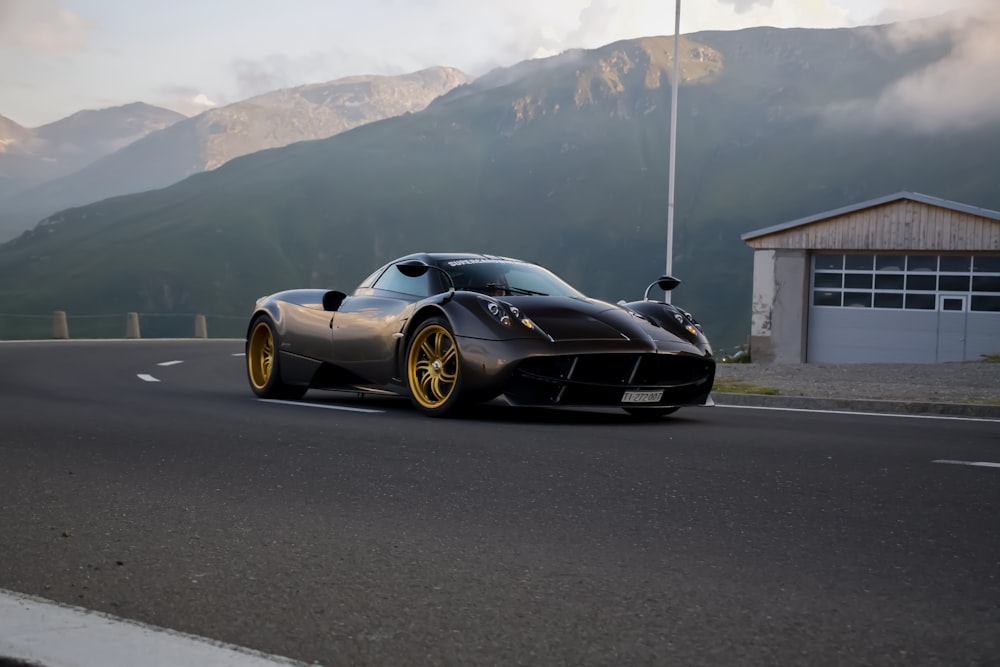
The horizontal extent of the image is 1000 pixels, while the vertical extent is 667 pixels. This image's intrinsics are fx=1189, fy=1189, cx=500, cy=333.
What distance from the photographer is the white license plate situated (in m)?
8.84

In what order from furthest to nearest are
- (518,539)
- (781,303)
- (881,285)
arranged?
(781,303) < (881,285) < (518,539)

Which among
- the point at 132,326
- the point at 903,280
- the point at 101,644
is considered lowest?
the point at 132,326

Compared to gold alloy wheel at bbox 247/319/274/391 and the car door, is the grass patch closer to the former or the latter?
the car door

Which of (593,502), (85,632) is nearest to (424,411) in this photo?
(593,502)

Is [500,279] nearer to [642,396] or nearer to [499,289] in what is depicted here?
[499,289]

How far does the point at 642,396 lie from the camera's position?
8.92 meters

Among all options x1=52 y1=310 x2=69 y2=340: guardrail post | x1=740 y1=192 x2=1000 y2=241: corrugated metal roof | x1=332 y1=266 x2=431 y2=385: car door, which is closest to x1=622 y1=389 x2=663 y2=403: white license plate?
x1=332 y1=266 x2=431 y2=385: car door

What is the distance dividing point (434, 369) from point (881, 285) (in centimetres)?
3026

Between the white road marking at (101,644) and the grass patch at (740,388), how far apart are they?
35.7ft

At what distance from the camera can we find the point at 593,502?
527 cm

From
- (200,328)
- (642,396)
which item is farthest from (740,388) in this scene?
(200,328)

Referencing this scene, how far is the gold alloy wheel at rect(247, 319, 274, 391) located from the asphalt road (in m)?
3.39

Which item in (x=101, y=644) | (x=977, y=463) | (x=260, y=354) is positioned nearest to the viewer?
(x=101, y=644)

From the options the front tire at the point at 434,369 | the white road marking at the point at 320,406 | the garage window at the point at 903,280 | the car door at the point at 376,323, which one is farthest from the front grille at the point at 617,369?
A: the garage window at the point at 903,280
